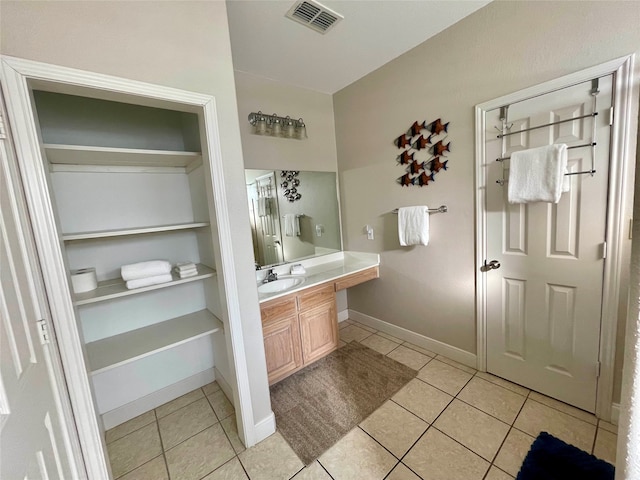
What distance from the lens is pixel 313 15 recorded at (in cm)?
173

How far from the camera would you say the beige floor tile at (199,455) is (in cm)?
148

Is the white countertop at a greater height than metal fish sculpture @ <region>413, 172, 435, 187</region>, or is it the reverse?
metal fish sculpture @ <region>413, 172, 435, 187</region>

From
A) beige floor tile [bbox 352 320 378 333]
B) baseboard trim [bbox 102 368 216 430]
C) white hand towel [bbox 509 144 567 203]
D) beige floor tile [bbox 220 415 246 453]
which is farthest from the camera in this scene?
beige floor tile [bbox 352 320 378 333]

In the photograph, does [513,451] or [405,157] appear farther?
[405,157]

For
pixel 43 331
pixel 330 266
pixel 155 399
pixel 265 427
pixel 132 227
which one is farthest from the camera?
pixel 330 266

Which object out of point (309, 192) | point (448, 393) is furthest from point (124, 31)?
point (448, 393)

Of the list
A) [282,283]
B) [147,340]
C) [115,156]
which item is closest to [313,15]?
[115,156]

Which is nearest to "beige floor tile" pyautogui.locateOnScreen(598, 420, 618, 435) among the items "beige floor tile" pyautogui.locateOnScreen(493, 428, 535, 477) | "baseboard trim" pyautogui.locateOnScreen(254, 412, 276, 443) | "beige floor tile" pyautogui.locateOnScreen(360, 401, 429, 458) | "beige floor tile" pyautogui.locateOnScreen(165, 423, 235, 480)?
"beige floor tile" pyautogui.locateOnScreen(493, 428, 535, 477)

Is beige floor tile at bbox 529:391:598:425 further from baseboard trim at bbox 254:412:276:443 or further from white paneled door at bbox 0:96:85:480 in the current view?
white paneled door at bbox 0:96:85:480

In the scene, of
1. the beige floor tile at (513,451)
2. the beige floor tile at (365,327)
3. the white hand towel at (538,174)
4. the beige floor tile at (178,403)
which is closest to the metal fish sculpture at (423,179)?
the white hand towel at (538,174)

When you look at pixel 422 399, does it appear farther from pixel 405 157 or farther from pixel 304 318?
pixel 405 157

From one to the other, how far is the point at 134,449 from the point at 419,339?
239 centimetres

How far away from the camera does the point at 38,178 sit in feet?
3.37

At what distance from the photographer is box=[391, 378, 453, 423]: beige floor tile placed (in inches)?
70.3
